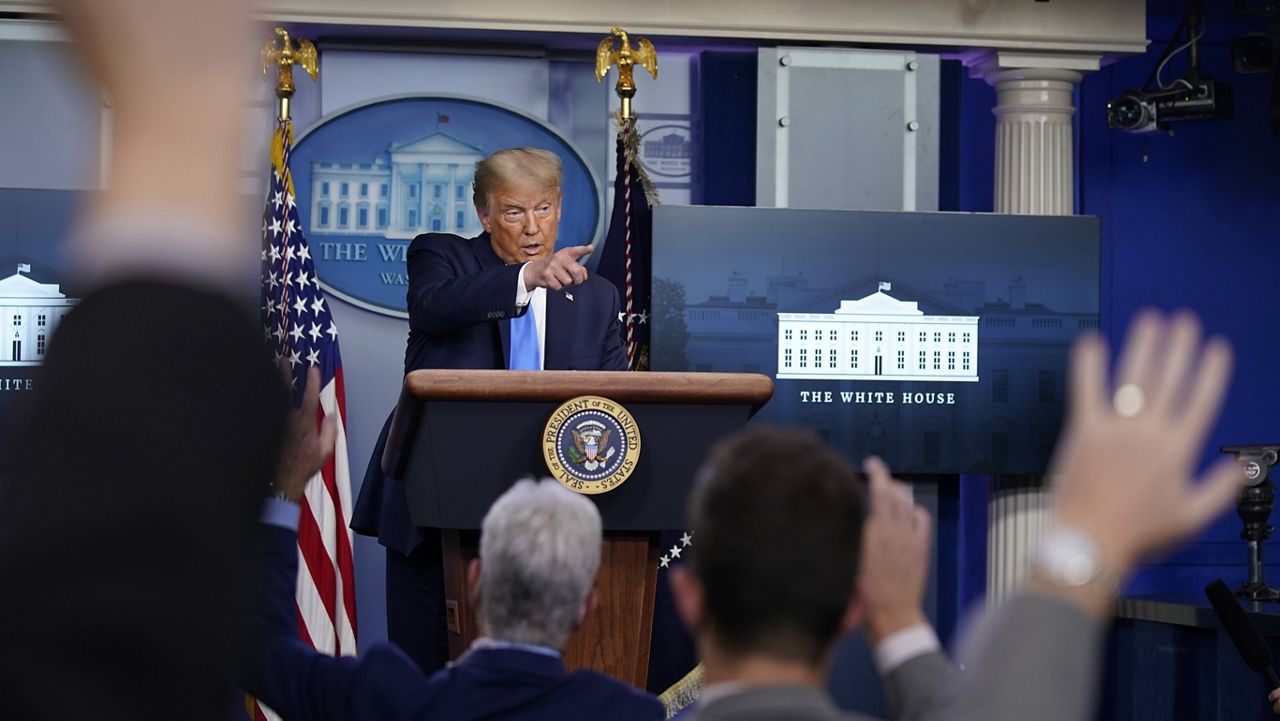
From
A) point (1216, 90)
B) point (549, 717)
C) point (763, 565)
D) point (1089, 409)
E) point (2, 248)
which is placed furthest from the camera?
point (1216, 90)

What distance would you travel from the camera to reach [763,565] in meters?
1.00

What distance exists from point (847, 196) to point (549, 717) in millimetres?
4580

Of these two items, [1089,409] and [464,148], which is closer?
[1089,409]

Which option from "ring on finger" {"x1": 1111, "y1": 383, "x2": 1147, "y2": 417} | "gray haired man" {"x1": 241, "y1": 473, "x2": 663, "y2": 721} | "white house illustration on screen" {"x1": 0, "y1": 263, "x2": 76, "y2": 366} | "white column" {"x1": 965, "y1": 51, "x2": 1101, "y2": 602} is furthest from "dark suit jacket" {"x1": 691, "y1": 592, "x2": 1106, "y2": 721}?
"white column" {"x1": 965, "y1": 51, "x2": 1101, "y2": 602}

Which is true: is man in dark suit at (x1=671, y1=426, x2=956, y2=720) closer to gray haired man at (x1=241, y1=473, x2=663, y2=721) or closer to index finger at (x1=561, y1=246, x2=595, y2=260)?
gray haired man at (x1=241, y1=473, x2=663, y2=721)

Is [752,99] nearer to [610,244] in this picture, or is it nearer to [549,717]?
[610,244]

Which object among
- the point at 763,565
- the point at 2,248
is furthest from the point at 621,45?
the point at 763,565

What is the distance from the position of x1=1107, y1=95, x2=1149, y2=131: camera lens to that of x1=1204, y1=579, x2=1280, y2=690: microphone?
221cm

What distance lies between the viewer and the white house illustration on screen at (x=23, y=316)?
5250 millimetres

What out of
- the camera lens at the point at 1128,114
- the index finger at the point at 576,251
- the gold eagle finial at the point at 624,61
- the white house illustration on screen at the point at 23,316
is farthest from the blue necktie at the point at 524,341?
the camera lens at the point at 1128,114

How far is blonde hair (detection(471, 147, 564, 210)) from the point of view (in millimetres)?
4039

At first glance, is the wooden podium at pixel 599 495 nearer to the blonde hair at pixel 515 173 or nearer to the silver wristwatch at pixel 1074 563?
the blonde hair at pixel 515 173

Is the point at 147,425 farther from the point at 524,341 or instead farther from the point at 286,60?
the point at 286,60

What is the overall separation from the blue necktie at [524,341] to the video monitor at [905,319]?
1.76m
